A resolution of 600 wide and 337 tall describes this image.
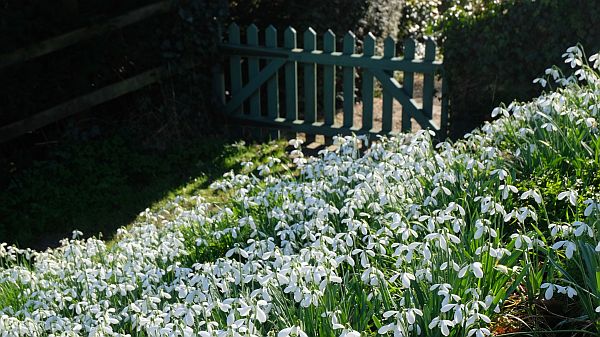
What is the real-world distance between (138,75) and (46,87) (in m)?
0.99

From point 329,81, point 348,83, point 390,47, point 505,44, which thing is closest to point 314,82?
point 329,81

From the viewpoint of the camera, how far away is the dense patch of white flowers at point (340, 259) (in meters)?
2.99

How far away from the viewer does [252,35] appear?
845 cm

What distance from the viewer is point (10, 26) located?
6867mm

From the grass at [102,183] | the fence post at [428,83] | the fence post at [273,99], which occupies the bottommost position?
the grass at [102,183]

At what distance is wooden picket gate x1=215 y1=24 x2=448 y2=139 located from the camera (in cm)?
775

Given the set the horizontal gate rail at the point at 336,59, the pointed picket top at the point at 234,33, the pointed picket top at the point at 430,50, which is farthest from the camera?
the pointed picket top at the point at 234,33

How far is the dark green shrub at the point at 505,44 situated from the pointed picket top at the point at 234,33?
7.96 ft

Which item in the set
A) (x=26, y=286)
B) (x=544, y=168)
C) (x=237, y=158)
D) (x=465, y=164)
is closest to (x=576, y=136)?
(x=544, y=168)

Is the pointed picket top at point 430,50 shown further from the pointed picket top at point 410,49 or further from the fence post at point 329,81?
the fence post at point 329,81

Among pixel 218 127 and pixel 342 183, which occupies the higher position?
pixel 342 183

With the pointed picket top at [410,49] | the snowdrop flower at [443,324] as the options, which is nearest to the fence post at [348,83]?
the pointed picket top at [410,49]

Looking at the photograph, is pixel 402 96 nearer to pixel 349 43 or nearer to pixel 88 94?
pixel 349 43

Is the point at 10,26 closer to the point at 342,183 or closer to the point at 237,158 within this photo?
the point at 237,158
